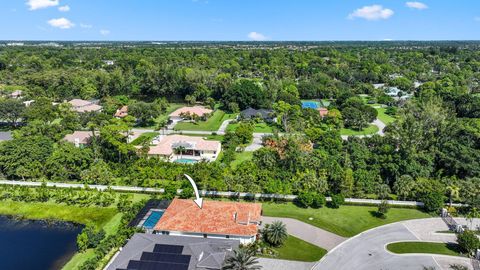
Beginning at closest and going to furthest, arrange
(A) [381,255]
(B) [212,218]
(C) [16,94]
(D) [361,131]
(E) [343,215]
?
1. (A) [381,255]
2. (B) [212,218]
3. (E) [343,215]
4. (D) [361,131]
5. (C) [16,94]

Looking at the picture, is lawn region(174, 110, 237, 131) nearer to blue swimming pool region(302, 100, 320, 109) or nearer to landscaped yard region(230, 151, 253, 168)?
landscaped yard region(230, 151, 253, 168)

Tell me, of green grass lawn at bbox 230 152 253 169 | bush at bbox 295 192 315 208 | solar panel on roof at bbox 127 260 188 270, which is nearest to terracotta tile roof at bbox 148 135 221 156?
green grass lawn at bbox 230 152 253 169

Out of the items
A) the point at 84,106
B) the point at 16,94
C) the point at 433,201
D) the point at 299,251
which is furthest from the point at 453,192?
the point at 16,94

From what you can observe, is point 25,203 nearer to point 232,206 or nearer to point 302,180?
point 232,206

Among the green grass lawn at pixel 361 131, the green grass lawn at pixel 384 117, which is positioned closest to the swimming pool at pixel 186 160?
the green grass lawn at pixel 361 131

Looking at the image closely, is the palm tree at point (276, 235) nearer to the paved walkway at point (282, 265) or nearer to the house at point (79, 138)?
the paved walkway at point (282, 265)

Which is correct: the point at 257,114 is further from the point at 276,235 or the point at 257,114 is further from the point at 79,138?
the point at 276,235

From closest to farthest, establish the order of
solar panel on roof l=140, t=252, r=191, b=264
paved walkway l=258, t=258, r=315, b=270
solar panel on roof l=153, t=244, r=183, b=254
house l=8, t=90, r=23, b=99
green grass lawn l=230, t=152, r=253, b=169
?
solar panel on roof l=140, t=252, r=191, b=264 → solar panel on roof l=153, t=244, r=183, b=254 → paved walkway l=258, t=258, r=315, b=270 → green grass lawn l=230, t=152, r=253, b=169 → house l=8, t=90, r=23, b=99

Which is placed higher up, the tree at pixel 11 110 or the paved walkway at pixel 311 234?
the tree at pixel 11 110
